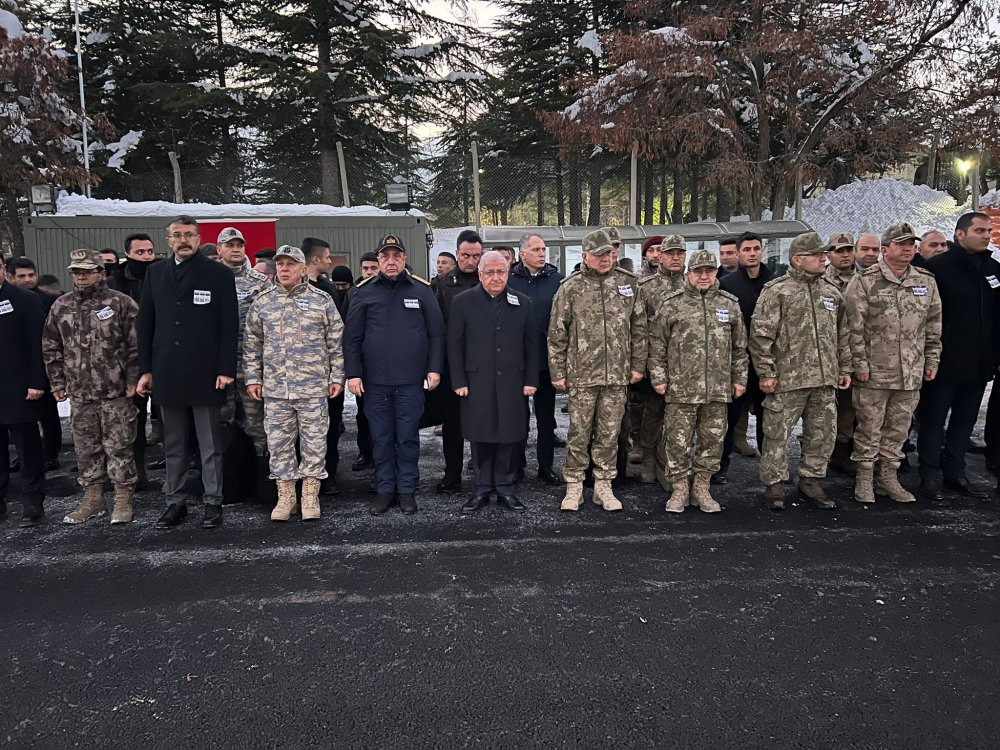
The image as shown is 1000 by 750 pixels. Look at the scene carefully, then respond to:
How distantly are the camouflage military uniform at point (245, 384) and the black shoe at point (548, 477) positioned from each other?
7.24ft

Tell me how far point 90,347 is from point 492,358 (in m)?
2.76

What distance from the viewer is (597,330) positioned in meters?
4.50

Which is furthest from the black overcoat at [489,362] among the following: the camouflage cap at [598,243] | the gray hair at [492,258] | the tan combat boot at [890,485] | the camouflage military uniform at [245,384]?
the tan combat boot at [890,485]

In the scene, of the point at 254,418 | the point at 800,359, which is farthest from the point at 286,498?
the point at 800,359

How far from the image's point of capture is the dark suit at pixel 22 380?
435 cm

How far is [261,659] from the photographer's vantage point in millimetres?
2762

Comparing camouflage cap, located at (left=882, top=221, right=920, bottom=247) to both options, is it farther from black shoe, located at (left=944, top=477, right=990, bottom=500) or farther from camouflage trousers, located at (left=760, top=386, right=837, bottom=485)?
black shoe, located at (left=944, top=477, right=990, bottom=500)

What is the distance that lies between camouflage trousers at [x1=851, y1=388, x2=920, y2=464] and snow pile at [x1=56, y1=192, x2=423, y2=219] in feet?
29.0

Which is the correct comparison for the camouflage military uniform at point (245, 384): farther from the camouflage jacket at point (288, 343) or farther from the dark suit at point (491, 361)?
the dark suit at point (491, 361)

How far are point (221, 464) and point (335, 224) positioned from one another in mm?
8019

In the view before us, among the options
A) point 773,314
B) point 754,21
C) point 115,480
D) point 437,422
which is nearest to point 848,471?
point 773,314

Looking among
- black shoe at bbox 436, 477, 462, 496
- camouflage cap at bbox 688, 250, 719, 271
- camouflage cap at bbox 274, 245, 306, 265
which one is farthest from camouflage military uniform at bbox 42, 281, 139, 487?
camouflage cap at bbox 688, 250, 719, 271

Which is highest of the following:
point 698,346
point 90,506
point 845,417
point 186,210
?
point 186,210

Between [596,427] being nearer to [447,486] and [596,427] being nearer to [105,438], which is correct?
[447,486]
